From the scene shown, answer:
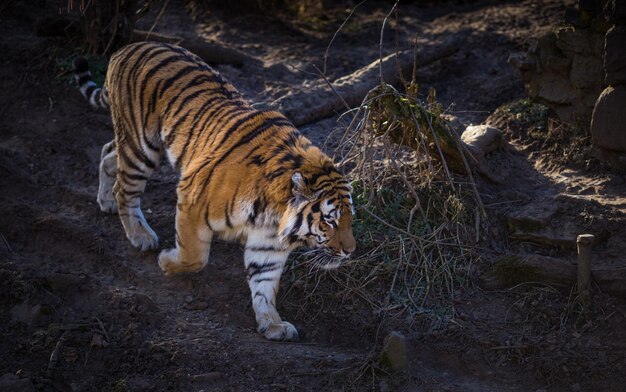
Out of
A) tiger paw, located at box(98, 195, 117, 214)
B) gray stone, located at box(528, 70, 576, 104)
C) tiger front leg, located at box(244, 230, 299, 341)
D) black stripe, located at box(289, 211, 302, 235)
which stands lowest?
tiger paw, located at box(98, 195, 117, 214)

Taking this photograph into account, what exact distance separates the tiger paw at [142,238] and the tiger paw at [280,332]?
4.04 feet

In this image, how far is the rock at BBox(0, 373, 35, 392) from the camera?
4.01 meters

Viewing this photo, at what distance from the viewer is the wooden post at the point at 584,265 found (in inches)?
182

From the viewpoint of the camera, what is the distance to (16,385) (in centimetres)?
403

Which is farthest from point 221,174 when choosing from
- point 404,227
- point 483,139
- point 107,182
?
point 483,139

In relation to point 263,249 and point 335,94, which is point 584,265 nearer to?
point 263,249

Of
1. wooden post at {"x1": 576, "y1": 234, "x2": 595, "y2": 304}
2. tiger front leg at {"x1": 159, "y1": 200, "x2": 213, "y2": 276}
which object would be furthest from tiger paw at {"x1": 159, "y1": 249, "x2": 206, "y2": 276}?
wooden post at {"x1": 576, "y1": 234, "x2": 595, "y2": 304}

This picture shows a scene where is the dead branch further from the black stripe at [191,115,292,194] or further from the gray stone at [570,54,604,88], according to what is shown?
the black stripe at [191,115,292,194]

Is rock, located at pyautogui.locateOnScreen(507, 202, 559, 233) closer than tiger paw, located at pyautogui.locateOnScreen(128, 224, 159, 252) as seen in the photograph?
Yes

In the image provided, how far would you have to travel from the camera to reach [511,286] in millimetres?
5059

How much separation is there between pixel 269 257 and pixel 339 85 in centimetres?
264

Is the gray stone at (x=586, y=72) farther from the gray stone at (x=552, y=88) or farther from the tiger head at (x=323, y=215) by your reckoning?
the tiger head at (x=323, y=215)

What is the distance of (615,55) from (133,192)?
3.53 m

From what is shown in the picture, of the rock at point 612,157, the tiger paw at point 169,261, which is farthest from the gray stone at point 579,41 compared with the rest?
the tiger paw at point 169,261
